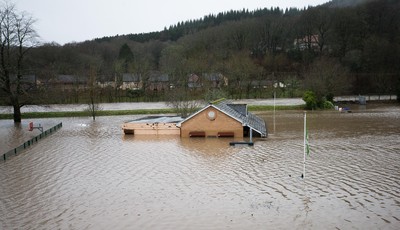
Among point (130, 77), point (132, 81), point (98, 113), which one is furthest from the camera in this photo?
point (130, 77)

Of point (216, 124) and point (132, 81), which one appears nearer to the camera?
→ point (216, 124)

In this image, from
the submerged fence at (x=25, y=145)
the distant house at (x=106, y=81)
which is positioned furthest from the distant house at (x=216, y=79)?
the submerged fence at (x=25, y=145)


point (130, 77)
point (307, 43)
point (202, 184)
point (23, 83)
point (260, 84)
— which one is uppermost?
point (307, 43)

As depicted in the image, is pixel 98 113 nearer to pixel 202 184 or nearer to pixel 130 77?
pixel 202 184

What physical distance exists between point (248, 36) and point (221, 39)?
727cm

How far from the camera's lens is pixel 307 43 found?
100m

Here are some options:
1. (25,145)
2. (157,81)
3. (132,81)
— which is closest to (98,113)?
(25,145)

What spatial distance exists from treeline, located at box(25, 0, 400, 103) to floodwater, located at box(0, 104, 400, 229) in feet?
96.1

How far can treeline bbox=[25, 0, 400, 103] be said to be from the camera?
6888 centimetres

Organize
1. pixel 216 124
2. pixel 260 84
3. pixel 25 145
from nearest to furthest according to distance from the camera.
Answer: pixel 25 145
pixel 216 124
pixel 260 84

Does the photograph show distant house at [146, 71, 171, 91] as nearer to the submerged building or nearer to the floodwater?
the submerged building

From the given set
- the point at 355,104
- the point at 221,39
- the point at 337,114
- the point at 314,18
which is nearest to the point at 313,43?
the point at 314,18

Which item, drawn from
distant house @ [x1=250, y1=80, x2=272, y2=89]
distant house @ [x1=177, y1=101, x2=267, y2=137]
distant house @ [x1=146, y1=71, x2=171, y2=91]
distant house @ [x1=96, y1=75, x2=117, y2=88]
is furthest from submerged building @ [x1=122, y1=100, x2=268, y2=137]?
distant house @ [x1=96, y1=75, x2=117, y2=88]

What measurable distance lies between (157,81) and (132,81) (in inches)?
256
